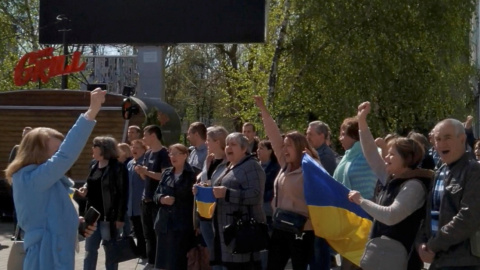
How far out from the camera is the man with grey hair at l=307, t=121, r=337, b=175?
33.5 feet

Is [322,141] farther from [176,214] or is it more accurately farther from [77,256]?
[77,256]

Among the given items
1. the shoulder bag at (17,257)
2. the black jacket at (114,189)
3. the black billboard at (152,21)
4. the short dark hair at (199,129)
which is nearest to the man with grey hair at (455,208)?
the shoulder bag at (17,257)

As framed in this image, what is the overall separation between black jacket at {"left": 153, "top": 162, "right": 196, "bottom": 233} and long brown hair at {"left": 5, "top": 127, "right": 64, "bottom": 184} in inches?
148

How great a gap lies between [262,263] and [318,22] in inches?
702

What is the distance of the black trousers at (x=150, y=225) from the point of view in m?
11.5

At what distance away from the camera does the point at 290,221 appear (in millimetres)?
8898

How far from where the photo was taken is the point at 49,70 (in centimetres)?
2617

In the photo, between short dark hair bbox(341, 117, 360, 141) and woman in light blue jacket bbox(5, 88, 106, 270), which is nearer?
woman in light blue jacket bbox(5, 88, 106, 270)

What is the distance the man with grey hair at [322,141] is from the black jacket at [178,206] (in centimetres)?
140

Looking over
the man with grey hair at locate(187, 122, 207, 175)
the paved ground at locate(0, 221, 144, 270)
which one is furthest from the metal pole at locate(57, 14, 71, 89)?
the man with grey hair at locate(187, 122, 207, 175)

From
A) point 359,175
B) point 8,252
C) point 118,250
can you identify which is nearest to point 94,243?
point 118,250

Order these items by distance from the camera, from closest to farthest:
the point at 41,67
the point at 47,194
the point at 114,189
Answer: the point at 47,194, the point at 114,189, the point at 41,67

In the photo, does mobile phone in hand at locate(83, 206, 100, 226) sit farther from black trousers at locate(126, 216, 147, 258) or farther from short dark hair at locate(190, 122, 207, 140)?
black trousers at locate(126, 216, 147, 258)

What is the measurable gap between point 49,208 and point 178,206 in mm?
3819
